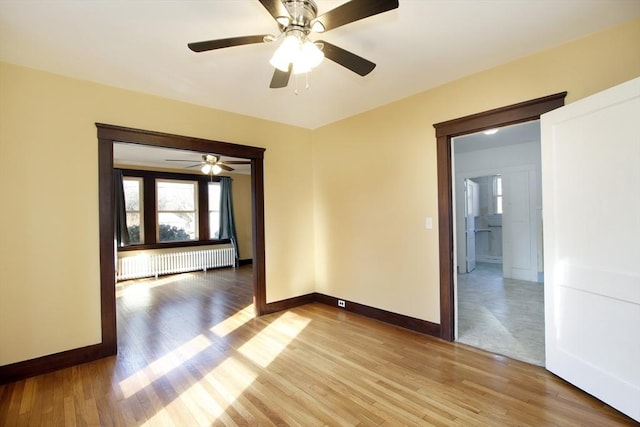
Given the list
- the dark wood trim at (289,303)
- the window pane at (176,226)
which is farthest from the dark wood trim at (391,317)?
the window pane at (176,226)

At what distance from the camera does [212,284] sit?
596 centimetres

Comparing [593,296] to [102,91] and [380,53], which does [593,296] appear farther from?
[102,91]

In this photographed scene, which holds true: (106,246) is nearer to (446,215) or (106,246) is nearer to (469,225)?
(446,215)

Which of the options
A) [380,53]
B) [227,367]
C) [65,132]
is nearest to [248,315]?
[227,367]

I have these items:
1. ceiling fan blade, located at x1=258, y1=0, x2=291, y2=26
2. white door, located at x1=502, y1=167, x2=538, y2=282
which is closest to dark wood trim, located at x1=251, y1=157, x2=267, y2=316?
ceiling fan blade, located at x1=258, y1=0, x2=291, y2=26

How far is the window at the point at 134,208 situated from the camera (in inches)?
264

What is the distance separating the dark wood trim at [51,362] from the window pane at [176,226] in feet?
14.8

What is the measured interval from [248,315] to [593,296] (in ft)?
11.8

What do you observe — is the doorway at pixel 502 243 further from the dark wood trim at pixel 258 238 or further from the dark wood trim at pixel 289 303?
the dark wood trim at pixel 258 238

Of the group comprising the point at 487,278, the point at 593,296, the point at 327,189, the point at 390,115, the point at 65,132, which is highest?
the point at 390,115

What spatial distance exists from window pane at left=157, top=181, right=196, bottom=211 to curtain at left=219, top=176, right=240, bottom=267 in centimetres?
70

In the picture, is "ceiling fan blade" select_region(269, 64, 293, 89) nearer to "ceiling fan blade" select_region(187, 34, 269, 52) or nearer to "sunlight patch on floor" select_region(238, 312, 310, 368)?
"ceiling fan blade" select_region(187, 34, 269, 52)

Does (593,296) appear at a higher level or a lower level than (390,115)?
lower

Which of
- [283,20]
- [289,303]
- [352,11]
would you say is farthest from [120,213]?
[352,11]
